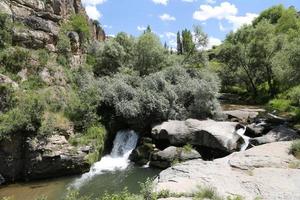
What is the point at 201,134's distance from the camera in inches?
821

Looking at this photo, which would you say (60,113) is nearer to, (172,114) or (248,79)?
(172,114)

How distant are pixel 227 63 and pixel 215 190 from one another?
3354 centimetres

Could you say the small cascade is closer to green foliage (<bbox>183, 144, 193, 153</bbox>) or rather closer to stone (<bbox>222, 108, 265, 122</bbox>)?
green foliage (<bbox>183, 144, 193, 153</bbox>)

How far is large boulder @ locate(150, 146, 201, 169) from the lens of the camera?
19.9 metres

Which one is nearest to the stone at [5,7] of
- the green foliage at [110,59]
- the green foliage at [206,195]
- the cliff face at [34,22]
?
the cliff face at [34,22]

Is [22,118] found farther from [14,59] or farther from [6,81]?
[14,59]

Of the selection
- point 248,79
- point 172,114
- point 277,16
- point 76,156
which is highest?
point 277,16

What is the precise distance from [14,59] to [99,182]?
12137 millimetres

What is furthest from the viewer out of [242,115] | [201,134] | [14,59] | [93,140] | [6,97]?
[242,115]

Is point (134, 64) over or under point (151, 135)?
over

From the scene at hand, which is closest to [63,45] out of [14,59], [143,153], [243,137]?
[14,59]

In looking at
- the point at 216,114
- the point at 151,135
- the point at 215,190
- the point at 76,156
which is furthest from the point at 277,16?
the point at 215,190

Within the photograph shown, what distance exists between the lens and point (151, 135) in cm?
2288

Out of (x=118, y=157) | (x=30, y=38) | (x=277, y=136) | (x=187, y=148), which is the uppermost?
(x=30, y=38)
